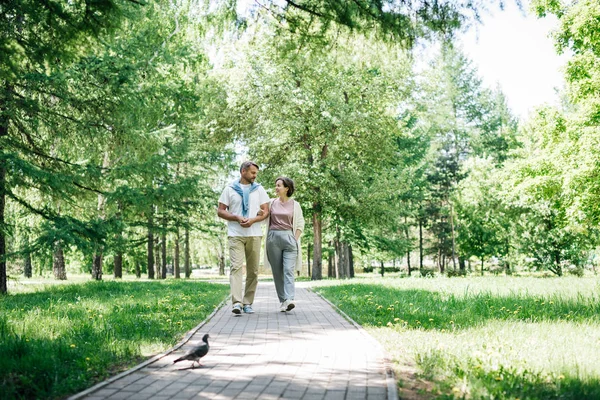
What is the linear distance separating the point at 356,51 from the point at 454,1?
1450 mm

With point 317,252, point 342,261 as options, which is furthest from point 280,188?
point 342,261

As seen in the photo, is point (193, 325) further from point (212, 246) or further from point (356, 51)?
point (212, 246)

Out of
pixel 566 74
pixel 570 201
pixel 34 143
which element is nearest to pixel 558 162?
pixel 570 201

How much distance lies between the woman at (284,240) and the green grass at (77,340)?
143 cm

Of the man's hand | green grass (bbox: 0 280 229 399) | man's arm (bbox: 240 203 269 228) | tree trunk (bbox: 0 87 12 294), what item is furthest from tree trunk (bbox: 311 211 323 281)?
the man's hand

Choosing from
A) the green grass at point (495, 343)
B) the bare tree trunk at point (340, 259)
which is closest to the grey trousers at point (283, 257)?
the green grass at point (495, 343)

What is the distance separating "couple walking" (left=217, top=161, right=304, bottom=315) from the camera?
9000 mm

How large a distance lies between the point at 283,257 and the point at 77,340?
408 centimetres

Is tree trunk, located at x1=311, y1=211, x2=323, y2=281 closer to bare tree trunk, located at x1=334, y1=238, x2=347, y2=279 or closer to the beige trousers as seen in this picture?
bare tree trunk, located at x1=334, y1=238, x2=347, y2=279

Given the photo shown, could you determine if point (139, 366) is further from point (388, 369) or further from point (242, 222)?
point (242, 222)

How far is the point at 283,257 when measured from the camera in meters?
9.37

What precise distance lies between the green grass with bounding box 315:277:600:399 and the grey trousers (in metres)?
1.23

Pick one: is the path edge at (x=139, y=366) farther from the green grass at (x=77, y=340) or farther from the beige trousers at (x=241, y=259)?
the beige trousers at (x=241, y=259)

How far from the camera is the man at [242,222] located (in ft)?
29.4
